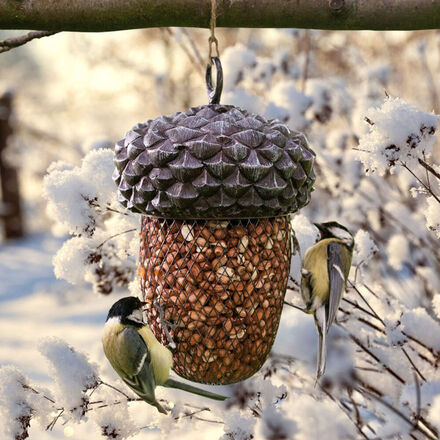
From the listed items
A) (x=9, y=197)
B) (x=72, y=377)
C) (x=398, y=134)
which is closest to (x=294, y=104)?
(x=398, y=134)

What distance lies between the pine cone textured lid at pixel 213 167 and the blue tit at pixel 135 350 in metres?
0.15

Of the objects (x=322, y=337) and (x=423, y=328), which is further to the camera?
(x=423, y=328)

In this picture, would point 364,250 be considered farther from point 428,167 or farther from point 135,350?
point 135,350

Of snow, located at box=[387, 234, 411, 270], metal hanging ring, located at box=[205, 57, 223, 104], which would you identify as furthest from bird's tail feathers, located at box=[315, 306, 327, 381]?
snow, located at box=[387, 234, 411, 270]

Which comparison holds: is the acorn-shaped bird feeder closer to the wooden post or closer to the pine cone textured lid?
the pine cone textured lid

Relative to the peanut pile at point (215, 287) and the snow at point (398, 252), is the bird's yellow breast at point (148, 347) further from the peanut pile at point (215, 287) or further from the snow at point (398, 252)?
the snow at point (398, 252)

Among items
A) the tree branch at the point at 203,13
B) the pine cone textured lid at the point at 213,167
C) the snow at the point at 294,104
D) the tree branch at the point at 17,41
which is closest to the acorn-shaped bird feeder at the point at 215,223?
the pine cone textured lid at the point at 213,167

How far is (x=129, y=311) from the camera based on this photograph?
0.84 metres

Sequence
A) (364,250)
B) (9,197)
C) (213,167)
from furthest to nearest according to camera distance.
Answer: (9,197)
(364,250)
(213,167)

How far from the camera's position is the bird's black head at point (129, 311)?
836 millimetres

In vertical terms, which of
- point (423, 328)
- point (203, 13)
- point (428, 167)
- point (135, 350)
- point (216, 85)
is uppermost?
point (203, 13)

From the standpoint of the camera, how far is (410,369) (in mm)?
1163

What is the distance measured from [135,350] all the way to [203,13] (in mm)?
502

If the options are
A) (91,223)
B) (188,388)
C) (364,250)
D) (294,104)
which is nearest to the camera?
(188,388)
